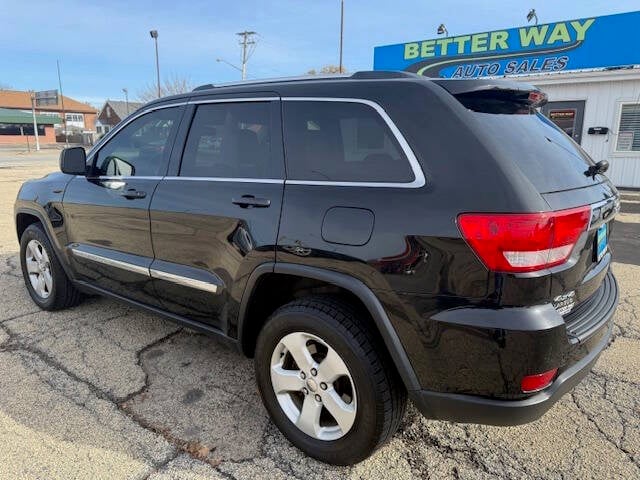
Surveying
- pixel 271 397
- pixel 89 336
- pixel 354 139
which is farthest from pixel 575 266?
pixel 89 336

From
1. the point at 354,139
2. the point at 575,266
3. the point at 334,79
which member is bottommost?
the point at 575,266

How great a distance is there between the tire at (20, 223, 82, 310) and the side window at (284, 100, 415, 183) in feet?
8.90

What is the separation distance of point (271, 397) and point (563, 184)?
174 centimetres

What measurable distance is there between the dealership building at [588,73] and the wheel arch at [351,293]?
33.2ft

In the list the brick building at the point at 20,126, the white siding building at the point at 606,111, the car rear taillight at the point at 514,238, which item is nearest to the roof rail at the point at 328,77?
the car rear taillight at the point at 514,238

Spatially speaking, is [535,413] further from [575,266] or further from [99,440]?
[99,440]

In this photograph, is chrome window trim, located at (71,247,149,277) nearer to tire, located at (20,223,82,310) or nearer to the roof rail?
tire, located at (20,223,82,310)

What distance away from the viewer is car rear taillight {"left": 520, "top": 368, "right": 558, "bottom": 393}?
1882 millimetres

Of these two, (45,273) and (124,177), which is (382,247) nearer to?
(124,177)

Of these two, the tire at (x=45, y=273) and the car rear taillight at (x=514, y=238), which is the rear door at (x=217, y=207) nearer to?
the car rear taillight at (x=514, y=238)

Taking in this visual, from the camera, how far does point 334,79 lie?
2.46 metres

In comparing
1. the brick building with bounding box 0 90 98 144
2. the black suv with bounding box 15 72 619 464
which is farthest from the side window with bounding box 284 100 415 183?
the brick building with bounding box 0 90 98 144

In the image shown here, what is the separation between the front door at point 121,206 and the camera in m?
3.20

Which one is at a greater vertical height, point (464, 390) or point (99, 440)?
point (464, 390)
